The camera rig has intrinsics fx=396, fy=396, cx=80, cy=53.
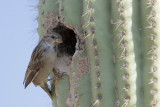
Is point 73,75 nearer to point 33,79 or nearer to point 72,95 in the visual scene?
point 72,95

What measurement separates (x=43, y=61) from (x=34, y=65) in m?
0.13

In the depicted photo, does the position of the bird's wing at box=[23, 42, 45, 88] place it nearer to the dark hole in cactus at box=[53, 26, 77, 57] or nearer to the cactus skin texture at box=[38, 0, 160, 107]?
the dark hole in cactus at box=[53, 26, 77, 57]

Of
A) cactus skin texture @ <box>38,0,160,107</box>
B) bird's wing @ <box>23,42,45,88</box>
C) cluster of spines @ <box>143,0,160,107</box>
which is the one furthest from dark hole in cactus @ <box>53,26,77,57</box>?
cluster of spines @ <box>143,0,160,107</box>

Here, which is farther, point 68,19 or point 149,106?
point 68,19

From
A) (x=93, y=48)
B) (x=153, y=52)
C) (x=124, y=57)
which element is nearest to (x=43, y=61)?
(x=93, y=48)

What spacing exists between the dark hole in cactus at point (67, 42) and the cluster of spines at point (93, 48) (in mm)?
1118

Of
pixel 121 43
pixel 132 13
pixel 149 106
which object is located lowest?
pixel 149 106

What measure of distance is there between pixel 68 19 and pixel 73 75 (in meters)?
0.61

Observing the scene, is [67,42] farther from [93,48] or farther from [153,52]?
[153,52]

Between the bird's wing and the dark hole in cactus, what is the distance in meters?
0.28

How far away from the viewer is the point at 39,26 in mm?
4910

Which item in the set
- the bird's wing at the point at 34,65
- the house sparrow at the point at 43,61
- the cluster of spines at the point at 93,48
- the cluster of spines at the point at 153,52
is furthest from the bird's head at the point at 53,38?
the cluster of spines at the point at 153,52

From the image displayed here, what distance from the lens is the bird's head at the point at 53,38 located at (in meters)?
4.99

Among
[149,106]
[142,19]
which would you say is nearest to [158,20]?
[142,19]
